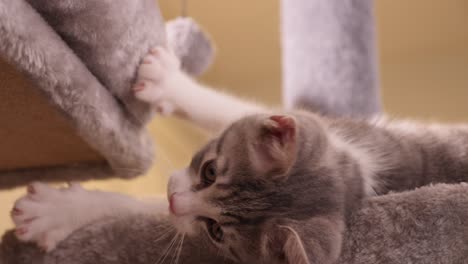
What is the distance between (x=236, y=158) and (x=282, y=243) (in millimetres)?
153

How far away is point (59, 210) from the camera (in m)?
0.77

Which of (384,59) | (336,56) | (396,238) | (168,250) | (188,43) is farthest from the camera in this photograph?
(384,59)

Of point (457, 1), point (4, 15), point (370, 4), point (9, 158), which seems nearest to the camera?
point (4, 15)

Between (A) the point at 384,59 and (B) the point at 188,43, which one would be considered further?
(A) the point at 384,59

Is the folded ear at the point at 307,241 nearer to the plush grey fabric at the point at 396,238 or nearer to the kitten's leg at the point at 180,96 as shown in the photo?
the plush grey fabric at the point at 396,238

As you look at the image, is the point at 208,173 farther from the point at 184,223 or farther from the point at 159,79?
the point at 159,79

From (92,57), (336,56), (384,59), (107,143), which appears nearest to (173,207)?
(107,143)

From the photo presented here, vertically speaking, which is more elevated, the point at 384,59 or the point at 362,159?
the point at 362,159

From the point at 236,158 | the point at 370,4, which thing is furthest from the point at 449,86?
the point at 236,158

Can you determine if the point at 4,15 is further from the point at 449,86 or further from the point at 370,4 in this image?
the point at 449,86

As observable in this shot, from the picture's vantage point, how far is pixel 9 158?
892 mm

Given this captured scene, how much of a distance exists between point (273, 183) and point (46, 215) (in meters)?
0.36

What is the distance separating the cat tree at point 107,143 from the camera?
1.99ft

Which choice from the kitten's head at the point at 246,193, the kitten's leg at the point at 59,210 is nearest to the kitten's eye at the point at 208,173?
the kitten's head at the point at 246,193
